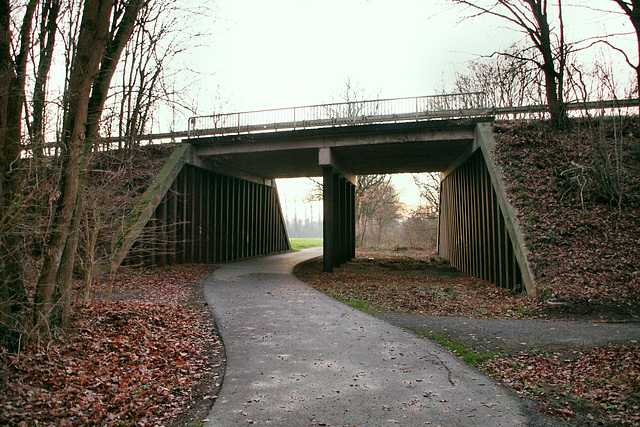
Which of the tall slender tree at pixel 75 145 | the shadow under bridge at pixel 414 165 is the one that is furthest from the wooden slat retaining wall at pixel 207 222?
the tall slender tree at pixel 75 145

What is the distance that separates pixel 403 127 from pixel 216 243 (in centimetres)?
1048

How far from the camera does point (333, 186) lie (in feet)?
61.3

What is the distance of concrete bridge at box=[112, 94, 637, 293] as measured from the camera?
47.3 feet

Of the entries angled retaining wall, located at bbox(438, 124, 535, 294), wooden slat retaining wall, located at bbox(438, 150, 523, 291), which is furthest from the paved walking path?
wooden slat retaining wall, located at bbox(438, 150, 523, 291)

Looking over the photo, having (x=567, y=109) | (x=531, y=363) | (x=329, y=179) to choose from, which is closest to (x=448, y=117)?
(x=567, y=109)

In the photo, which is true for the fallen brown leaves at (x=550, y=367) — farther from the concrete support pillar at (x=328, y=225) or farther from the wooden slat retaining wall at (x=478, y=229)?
the concrete support pillar at (x=328, y=225)

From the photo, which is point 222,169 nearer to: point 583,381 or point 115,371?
point 115,371

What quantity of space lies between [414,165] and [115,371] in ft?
61.6

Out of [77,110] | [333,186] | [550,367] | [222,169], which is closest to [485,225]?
[333,186]

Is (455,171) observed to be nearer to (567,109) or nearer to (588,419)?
(567,109)

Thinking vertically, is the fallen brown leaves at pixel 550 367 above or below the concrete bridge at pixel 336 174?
below

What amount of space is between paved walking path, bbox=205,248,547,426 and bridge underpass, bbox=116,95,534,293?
5.48 meters

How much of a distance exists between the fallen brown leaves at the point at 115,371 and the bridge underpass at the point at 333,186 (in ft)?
17.7

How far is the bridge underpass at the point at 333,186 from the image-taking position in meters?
14.2
